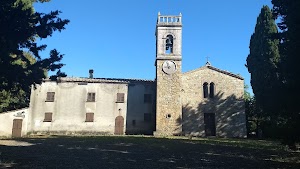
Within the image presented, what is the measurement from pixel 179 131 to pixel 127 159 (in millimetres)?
15586

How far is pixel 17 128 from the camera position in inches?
1025

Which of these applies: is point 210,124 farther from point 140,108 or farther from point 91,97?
point 91,97

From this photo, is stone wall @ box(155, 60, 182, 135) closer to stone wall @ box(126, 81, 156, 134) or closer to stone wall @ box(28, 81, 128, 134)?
stone wall @ box(126, 81, 156, 134)

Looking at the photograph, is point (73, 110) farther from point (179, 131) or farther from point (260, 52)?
point (260, 52)

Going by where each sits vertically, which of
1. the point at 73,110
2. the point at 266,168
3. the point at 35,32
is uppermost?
the point at 35,32

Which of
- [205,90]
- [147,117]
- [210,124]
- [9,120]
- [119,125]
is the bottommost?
[119,125]

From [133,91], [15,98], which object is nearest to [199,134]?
[133,91]

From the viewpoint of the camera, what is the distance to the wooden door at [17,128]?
84.9 ft

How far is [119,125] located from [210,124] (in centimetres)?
884

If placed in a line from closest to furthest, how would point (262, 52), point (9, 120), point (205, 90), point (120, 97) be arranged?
1. point (9, 120)
2. point (262, 52)
3. point (205, 90)
4. point (120, 97)

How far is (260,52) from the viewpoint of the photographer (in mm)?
26859

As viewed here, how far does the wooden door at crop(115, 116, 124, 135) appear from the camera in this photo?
1069 inches

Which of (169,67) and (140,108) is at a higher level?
(169,67)

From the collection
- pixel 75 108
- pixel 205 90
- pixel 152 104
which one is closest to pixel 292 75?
pixel 205 90
